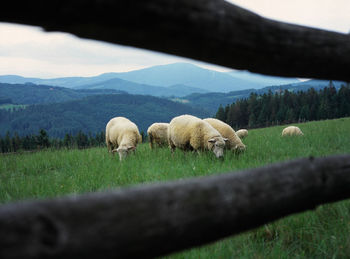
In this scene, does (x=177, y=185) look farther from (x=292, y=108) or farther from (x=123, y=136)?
(x=292, y=108)

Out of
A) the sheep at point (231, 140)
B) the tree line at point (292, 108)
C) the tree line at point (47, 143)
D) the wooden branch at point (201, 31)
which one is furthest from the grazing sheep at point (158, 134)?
the tree line at point (292, 108)

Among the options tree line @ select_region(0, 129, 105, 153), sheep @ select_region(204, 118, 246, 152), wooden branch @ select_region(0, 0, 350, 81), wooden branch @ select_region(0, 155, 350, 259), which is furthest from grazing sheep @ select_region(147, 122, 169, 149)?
wooden branch @ select_region(0, 155, 350, 259)

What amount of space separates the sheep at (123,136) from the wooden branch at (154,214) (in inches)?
306

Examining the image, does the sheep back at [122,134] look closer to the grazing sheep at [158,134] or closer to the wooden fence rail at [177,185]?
the grazing sheep at [158,134]

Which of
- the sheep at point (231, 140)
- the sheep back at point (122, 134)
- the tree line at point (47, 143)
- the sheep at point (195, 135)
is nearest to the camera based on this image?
the sheep at point (195, 135)

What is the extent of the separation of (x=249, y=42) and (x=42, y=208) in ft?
3.29

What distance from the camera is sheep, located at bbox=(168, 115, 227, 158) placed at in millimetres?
7832

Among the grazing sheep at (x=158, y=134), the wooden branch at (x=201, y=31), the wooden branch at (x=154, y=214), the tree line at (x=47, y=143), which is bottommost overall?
the tree line at (x=47, y=143)

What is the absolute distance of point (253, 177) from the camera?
3.74 feet

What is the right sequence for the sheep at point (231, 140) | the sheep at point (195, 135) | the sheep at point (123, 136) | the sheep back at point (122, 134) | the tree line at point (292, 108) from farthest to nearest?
the tree line at point (292, 108)
the sheep back at point (122, 134)
the sheep at point (123, 136)
the sheep at point (231, 140)
the sheep at point (195, 135)

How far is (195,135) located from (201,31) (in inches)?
290

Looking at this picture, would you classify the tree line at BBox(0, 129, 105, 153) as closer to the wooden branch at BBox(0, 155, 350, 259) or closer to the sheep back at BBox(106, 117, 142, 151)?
the sheep back at BBox(106, 117, 142, 151)

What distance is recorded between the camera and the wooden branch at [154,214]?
29.3 inches

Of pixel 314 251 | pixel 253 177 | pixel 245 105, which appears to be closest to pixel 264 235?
pixel 314 251
